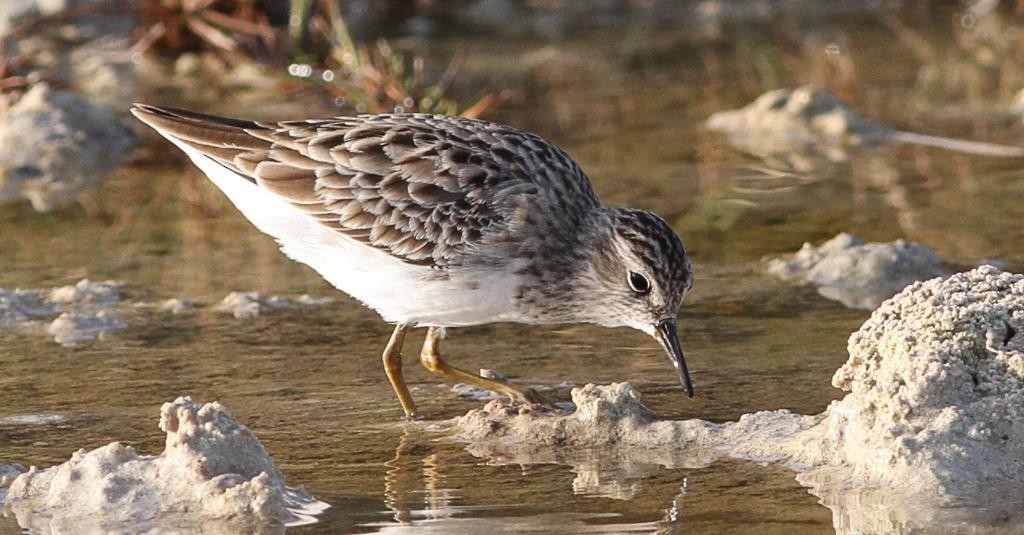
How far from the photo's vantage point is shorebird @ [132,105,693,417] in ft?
22.0

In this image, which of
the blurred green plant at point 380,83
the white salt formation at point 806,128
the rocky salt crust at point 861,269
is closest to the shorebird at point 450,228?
the rocky salt crust at point 861,269

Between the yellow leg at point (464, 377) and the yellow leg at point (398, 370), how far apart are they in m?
0.14

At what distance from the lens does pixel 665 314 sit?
667 cm

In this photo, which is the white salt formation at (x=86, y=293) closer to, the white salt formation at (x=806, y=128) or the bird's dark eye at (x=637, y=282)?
the bird's dark eye at (x=637, y=282)

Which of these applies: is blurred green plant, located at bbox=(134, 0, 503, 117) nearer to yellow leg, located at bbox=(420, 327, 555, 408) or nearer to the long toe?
yellow leg, located at bbox=(420, 327, 555, 408)

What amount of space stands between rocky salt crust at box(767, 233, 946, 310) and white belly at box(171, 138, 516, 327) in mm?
2119

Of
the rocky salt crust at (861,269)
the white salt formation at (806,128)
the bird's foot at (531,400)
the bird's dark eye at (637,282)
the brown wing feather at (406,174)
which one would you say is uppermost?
the brown wing feather at (406,174)

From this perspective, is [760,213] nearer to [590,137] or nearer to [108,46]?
[590,137]

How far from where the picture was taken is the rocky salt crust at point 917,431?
5367 mm

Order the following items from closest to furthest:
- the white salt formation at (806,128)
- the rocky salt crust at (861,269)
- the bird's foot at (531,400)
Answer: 1. the bird's foot at (531,400)
2. the rocky salt crust at (861,269)
3. the white salt formation at (806,128)

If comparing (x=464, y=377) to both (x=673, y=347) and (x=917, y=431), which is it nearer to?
(x=673, y=347)

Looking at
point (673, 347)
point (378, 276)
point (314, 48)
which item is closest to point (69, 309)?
point (378, 276)

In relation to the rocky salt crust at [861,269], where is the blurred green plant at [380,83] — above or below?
above

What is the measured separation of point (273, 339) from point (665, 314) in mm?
1846
